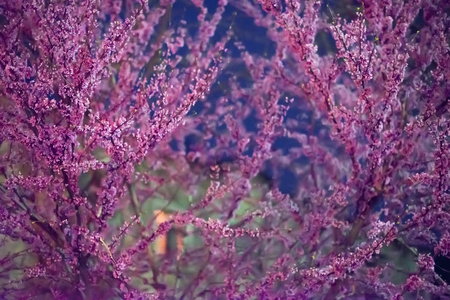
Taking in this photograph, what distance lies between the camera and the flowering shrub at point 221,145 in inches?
137

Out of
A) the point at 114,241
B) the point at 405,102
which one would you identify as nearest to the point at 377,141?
the point at 405,102

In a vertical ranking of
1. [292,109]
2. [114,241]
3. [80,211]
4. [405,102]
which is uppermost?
[292,109]

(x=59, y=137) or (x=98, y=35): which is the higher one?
(x=98, y=35)

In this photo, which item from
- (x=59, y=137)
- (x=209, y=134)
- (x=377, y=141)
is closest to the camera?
(x=59, y=137)

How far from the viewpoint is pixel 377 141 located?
143 inches

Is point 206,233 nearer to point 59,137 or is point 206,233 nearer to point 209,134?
point 209,134

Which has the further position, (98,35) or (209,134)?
(209,134)

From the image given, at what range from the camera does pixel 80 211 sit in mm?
3852

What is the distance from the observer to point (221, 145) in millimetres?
5246

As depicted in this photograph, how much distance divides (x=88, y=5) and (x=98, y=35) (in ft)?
3.10

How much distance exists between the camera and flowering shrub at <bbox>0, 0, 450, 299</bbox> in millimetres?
3480

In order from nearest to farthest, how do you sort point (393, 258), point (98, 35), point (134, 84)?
point (98, 35)
point (134, 84)
point (393, 258)

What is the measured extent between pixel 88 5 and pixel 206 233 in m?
2.31

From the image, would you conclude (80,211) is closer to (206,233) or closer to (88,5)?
(206,233)
